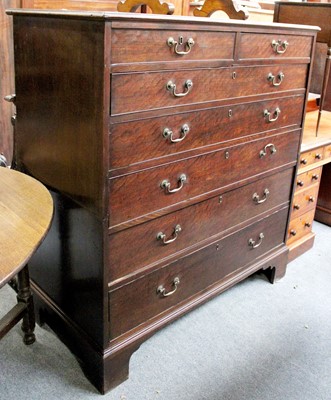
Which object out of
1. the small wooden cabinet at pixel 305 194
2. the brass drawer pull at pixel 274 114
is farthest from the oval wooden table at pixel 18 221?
the small wooden cabinet at pixel 305 194

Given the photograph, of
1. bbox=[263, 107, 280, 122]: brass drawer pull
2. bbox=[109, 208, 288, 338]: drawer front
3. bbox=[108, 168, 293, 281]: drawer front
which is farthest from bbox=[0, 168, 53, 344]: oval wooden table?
bbox=[263, 107, 280, 122]: brass drawer pull

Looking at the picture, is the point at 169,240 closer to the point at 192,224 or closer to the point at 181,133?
the point at 192,224

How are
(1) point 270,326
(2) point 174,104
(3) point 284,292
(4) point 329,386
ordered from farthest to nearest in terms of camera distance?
1. (3) point 284,292
2. (1) point 270,326
3. (4) point 329,386
4. (2) point 174,104

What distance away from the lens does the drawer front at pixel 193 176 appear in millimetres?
1549

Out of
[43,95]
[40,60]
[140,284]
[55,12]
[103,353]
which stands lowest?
[103,353]

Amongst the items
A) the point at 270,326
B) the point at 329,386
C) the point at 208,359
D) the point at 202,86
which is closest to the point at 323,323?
the point at 270,326

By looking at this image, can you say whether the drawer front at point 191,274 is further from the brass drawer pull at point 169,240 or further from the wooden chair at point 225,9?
the wooden chair at point 225,9

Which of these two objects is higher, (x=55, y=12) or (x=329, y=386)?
(x=55, y=12)

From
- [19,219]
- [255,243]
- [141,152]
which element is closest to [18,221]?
[19,219]

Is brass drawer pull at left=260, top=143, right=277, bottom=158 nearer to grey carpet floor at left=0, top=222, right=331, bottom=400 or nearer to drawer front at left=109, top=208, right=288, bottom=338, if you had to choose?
drawer front at left=109, top=208, right=288, bottom=338

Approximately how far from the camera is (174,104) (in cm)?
159

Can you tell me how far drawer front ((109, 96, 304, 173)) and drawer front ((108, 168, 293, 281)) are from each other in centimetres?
26

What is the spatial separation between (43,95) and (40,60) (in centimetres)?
12

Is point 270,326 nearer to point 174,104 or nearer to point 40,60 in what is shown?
point 174,104
